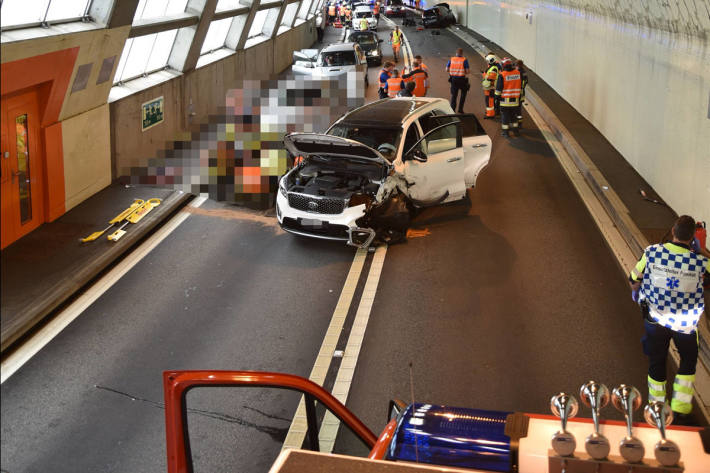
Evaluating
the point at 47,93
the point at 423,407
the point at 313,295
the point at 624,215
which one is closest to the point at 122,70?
the point at 47,93

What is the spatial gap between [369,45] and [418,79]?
18.5m

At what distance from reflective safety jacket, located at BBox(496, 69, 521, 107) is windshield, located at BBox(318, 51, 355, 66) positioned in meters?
8.26

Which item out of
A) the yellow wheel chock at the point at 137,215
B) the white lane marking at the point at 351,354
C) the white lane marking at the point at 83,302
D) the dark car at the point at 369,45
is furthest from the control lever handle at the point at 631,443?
the dark car at the point at 369,45

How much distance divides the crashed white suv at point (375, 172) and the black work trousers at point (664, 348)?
495 centimetres

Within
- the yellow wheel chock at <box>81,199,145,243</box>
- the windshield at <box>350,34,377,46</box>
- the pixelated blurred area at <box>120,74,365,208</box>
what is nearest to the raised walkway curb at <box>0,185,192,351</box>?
the yellow wheel chock at <box>81,199,145,243</box>

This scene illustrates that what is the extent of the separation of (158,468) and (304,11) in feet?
120

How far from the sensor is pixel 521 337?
8.87m

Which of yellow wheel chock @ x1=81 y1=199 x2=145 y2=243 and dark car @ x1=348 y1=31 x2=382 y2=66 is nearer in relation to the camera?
yellow wheel chock @ x1=81 y1=199 x2=145 y2=243

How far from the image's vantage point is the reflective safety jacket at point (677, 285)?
6.97 m

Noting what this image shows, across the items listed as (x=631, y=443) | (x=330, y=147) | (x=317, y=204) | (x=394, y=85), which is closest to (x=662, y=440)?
(x=631, y=443)

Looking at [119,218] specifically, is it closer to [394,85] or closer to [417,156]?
[417,156]

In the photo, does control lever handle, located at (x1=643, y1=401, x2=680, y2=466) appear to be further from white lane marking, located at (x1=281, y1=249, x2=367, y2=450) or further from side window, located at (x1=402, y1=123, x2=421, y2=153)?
side window, located at (x1=402, y1=123, x2=421, y2=153)

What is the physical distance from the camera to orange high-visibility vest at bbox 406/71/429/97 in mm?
18844

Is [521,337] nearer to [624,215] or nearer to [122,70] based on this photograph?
[624,215]
